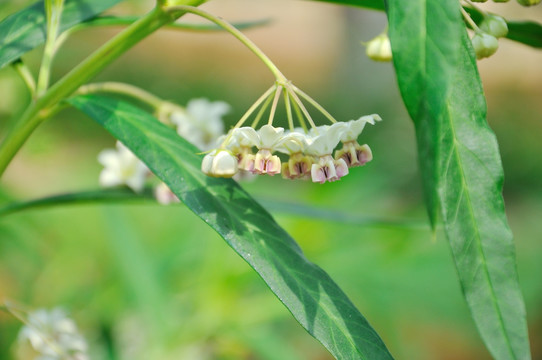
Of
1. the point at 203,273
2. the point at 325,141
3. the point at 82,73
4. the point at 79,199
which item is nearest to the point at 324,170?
the point at 325,141

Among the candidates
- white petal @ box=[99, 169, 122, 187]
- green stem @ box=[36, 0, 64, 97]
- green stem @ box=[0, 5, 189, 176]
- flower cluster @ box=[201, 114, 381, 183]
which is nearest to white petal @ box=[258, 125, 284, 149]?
flower cluster @ box=[201, 114, 381, 183]

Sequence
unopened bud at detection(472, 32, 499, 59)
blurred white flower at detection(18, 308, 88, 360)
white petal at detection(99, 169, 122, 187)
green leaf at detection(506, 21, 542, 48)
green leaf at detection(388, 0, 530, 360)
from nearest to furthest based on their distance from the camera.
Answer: green leaf at detection(388, 0, 530, 360) < unopened bud at detection(472, 32, 499, 59) < green leaf at detection(506, 21, 542, 48) < blurred white flower at detection(18, 308, 88, 360) < white petal at detection(99, 169, 122, 187)

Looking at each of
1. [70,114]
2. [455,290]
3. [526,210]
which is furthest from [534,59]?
[455,290]

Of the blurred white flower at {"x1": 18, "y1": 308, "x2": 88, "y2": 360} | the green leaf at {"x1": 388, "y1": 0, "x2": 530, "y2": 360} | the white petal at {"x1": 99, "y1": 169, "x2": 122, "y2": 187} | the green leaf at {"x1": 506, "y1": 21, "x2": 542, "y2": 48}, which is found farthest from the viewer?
the white petal at {"x1": 99, "y1": 169, "x2": 122, "y2": 187}

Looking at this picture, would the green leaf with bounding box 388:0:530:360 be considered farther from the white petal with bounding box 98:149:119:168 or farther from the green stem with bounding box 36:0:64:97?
the white petal with bounding box 98:149:119:168

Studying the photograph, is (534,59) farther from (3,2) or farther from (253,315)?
(3,2)

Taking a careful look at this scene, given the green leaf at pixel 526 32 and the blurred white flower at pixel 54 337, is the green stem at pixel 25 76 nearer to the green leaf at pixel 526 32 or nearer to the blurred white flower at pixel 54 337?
the blurred white flower at pixel 54 337

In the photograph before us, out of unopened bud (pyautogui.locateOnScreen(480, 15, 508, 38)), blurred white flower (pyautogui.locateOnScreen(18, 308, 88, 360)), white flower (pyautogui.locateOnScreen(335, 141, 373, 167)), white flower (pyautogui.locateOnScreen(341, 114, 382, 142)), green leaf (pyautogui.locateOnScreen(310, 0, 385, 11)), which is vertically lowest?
blurred white flower (pyautogui.locateOnScreen(18, 308, 88, 360))
